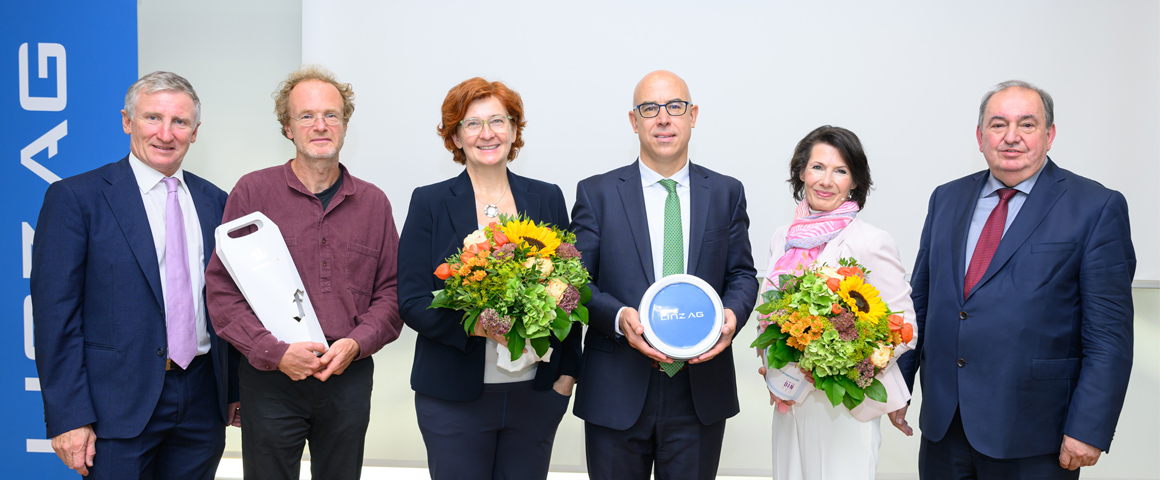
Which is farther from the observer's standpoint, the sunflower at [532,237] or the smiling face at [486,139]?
the smiling face at [486,139]

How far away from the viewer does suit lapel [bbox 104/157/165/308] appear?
244cm

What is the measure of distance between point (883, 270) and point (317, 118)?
7.45 ft

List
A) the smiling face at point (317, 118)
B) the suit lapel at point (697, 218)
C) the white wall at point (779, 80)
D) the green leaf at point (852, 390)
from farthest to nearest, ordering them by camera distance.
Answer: the white wall at point (779, 80) → the smiling face at point (317, 118) → the suit lapel at point (697, 218) → the green leaf at point (852, 390)

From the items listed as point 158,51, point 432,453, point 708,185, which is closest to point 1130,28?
point 708,185

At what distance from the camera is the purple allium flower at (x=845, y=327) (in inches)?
79.0

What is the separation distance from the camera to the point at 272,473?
2.51m

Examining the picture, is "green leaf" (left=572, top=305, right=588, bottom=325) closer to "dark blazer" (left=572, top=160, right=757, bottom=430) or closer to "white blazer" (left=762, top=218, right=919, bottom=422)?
"dark blazer" (left=572, top=160, right=757, bottom=430)

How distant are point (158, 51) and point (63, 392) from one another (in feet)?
10.7

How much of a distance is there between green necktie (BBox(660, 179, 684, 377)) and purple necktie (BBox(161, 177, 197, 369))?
1.86m

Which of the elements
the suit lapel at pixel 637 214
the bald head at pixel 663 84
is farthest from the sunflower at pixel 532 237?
the bald head at pixel 663 84

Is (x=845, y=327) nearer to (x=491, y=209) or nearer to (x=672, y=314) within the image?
(x=672, y=314)

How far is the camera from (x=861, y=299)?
211cm

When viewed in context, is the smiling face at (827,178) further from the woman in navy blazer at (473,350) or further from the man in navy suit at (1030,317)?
the woman in navy blazer at (473,350)

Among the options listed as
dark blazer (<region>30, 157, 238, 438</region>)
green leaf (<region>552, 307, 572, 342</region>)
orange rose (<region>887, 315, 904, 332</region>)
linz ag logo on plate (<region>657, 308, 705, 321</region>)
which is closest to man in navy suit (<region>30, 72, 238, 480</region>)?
dark blazer (<region>30, 157, 238, 438</region>)
